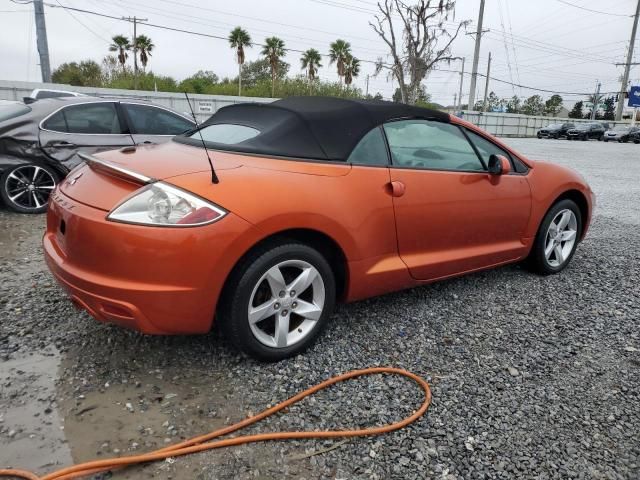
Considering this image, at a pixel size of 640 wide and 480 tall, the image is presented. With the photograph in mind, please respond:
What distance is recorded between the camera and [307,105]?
3.27 metres

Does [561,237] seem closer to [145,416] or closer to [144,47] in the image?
[145,416]

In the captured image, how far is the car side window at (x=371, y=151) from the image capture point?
9.73ft

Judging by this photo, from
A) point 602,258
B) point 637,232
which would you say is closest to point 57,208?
point 602,258

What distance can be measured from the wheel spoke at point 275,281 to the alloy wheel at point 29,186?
14.9 feet

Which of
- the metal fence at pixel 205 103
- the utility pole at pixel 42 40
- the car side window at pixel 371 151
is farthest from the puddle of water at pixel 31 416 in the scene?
the utility pole at pixel 42 40

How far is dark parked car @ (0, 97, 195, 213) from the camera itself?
18.7 feet

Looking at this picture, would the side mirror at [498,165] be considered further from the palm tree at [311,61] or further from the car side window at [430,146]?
the palm tree at [311,61]

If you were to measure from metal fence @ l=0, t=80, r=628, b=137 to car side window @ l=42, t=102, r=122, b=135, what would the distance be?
4093mm

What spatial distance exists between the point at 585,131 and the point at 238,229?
41781 mm

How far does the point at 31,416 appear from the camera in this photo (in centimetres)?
224

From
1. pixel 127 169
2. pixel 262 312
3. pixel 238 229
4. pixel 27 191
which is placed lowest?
pixel 262 312

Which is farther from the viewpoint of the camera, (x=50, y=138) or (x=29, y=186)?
(x=29, y=186)

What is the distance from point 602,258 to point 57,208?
483 centimetres

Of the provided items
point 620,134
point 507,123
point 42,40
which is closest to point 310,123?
point 42,40
